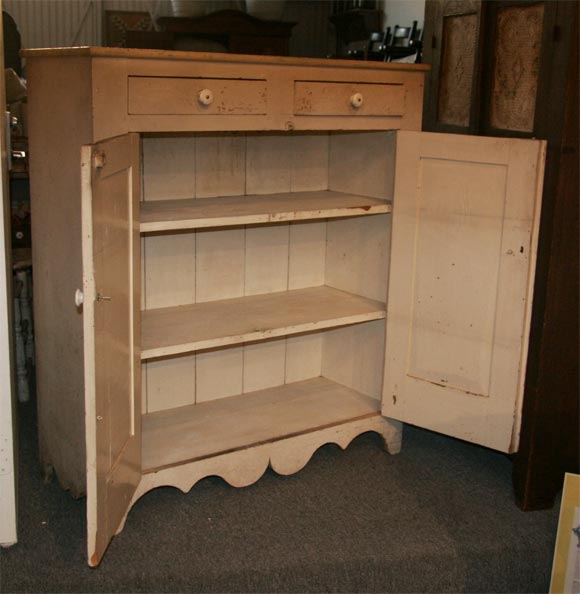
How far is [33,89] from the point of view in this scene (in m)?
2.14

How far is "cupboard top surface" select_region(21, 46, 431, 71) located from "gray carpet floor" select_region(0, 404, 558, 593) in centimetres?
121

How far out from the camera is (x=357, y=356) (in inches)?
111

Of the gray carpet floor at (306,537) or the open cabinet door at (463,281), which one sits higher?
the open cabinet door at (463,281)

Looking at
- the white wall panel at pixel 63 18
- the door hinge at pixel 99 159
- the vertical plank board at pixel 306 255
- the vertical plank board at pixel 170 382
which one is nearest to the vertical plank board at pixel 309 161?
the vertical plank board at pixel 306 255

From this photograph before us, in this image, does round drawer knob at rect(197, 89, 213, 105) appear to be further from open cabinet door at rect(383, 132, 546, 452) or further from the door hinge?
open cabinet door at rect(383, 132, 546, 452)

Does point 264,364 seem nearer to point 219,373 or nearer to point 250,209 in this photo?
point 219,373

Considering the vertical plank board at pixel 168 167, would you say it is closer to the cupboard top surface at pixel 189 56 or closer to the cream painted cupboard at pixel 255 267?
the cream painted cupboard at pixel 255 267

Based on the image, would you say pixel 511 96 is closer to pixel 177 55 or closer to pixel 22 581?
pixel 177 55

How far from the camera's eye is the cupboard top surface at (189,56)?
1.93 m

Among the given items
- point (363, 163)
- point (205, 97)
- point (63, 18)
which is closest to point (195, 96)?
point (205, 97)

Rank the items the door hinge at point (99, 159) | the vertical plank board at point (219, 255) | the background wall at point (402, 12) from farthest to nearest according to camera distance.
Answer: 1. the background wall at point (402, 12)
2. the vertical plank board at point (219, 255)
3. the door hinge at point (99, 159)

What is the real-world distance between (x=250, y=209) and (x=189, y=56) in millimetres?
513

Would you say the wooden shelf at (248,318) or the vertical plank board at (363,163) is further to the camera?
the vertical plank board at (363,163)

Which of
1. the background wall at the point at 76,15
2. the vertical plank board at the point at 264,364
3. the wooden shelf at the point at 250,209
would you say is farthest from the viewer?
the background wall at the point at 76,15
